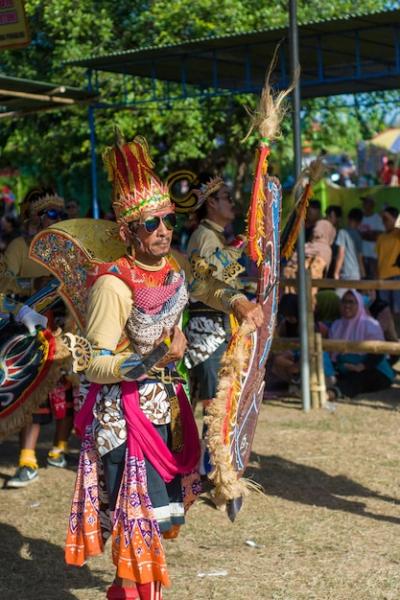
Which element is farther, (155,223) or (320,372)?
(320,372)

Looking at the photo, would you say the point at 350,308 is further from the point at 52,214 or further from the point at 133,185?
the point at 133,185

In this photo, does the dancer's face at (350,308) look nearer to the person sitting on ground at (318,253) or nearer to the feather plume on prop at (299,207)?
the person sitting on ground at (318,253)

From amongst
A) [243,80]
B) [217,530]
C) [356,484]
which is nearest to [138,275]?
[217,530]

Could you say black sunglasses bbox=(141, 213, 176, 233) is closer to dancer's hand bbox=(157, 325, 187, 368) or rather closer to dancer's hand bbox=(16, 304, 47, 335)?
dancer's hand bbox=(157, 325, 187, 368)

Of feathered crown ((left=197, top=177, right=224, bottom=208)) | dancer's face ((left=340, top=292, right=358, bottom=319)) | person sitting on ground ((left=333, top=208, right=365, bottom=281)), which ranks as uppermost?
feathered crown ((left=197, top=177, right=224, bottom=208))

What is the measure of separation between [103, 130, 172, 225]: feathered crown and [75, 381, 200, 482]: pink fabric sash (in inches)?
27.6

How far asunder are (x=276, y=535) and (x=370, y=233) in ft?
31.3

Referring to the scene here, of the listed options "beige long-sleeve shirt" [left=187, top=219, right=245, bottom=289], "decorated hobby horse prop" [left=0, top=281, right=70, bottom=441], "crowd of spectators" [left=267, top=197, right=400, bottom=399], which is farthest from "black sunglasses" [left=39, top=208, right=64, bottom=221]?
"crowd of spectators" [left=267, top=197, right=400, bottom=399]

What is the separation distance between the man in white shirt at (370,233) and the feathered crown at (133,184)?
995 centimetres

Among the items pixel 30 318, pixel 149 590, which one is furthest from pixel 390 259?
pixel 149 590

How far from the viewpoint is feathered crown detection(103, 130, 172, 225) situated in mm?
4277

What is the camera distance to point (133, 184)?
429cm

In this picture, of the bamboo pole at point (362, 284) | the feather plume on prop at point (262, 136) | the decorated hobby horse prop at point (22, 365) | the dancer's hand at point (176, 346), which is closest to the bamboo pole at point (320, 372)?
the bamboo pole at point (362, 284)

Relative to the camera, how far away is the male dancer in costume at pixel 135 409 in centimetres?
414
